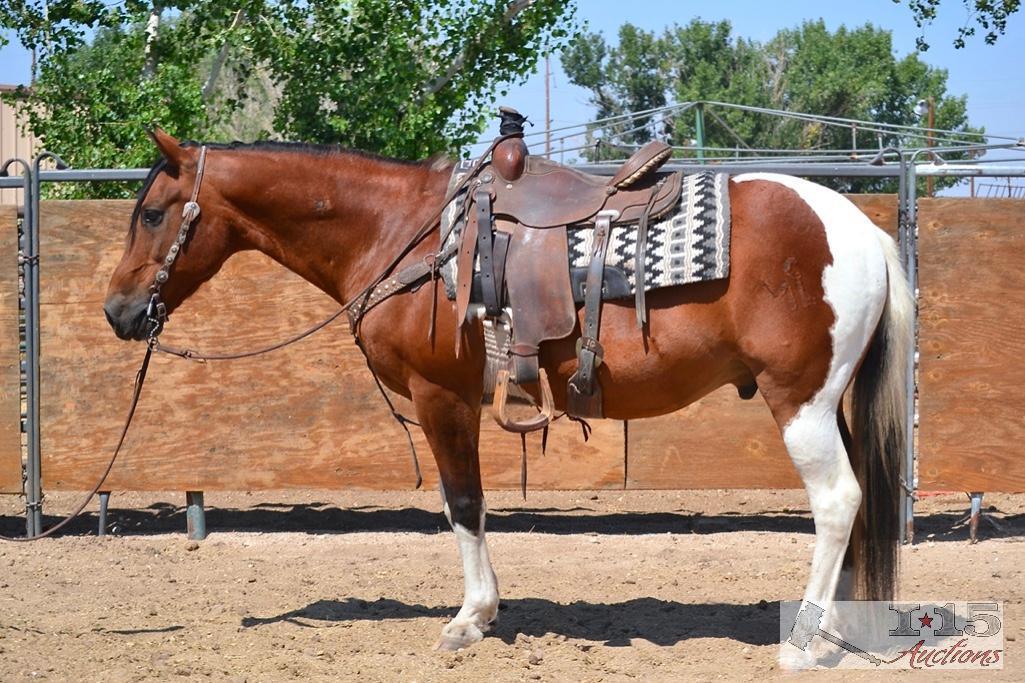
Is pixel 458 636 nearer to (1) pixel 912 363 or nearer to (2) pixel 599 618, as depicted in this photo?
(2) pixel 599 618

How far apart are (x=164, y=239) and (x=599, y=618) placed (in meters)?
2.48

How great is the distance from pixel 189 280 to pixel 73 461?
246cm

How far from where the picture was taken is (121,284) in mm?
4750

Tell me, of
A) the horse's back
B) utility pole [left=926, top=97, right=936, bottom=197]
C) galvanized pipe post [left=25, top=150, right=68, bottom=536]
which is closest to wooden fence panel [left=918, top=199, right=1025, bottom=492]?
utility pole [left=926, top=97, right=936, bottom=197]

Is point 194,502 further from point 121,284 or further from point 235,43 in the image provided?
point 235,43

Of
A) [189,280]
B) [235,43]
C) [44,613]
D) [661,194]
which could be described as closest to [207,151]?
[189,280]

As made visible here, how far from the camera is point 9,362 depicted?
661 cm

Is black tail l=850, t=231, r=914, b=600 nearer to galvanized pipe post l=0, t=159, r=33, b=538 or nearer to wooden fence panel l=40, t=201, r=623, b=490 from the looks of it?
wooden fence panel l=40, t=201, r=623, b=490

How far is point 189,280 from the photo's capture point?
4.75 m

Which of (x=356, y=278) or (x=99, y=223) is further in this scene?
(x=99, y=223)

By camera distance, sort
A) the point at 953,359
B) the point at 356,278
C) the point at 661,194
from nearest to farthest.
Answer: the point at 661,194
the point at 356,278
the point at 953,359

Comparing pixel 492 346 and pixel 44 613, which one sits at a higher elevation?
pixel 492 346

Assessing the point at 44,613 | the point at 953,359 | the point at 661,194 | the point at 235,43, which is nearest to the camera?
the point at 661,194

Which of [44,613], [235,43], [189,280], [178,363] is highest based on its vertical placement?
[235,43]
